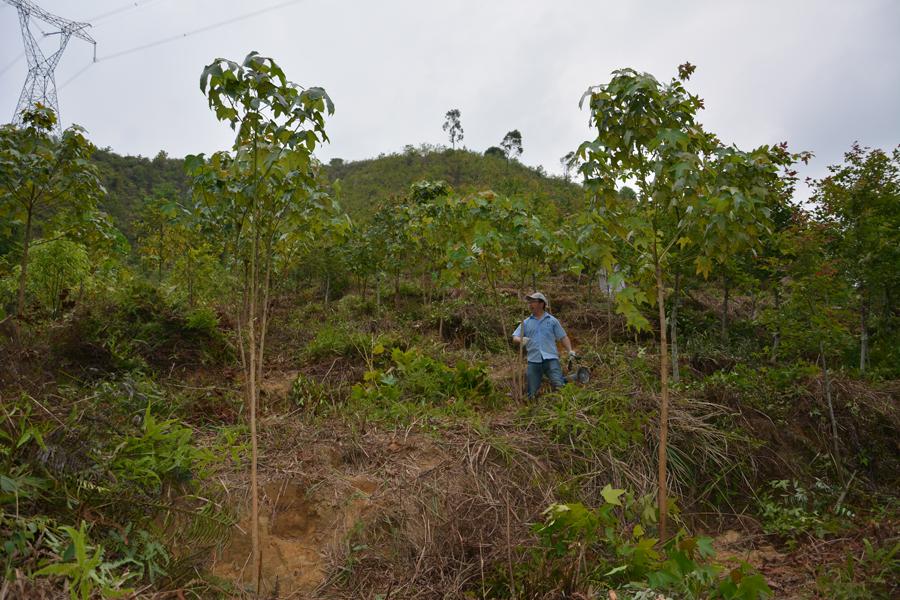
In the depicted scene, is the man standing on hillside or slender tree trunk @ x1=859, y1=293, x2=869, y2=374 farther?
the man standing on hillside

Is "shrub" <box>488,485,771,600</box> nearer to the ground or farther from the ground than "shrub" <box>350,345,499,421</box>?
nearer to the ground

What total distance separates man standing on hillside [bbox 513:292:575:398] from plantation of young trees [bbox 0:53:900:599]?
294mm

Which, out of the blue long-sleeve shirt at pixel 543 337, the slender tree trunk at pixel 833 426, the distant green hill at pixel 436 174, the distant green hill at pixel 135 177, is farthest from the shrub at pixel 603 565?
the distant green hill at pixel 135 177

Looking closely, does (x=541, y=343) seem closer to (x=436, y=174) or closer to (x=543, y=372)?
(x=543, y=372)

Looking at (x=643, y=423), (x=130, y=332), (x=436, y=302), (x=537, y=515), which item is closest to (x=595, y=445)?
(x=643, y=423)

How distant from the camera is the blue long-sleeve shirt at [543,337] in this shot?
5.75 metres

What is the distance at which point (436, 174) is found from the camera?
2984 centimetres

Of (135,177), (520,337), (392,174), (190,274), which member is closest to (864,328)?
(520,337)

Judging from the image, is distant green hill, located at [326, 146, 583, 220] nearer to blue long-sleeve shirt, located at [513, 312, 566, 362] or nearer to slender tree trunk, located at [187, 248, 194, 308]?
slender tree trunk, located at [187, 248, 194, 308]

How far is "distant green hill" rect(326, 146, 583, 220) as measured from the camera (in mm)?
27625

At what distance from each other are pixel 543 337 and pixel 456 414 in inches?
56.9

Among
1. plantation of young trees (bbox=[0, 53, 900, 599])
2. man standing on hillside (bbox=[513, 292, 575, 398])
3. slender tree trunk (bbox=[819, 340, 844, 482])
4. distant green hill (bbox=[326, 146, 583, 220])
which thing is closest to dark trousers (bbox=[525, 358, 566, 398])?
man standing on hillside (bbox=[513, 292, 575, 398])

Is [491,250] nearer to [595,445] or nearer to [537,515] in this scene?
[595,445]

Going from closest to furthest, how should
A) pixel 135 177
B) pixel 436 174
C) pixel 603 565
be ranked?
pixel 603 565 < pixel 436 174 < pixel 135 177
